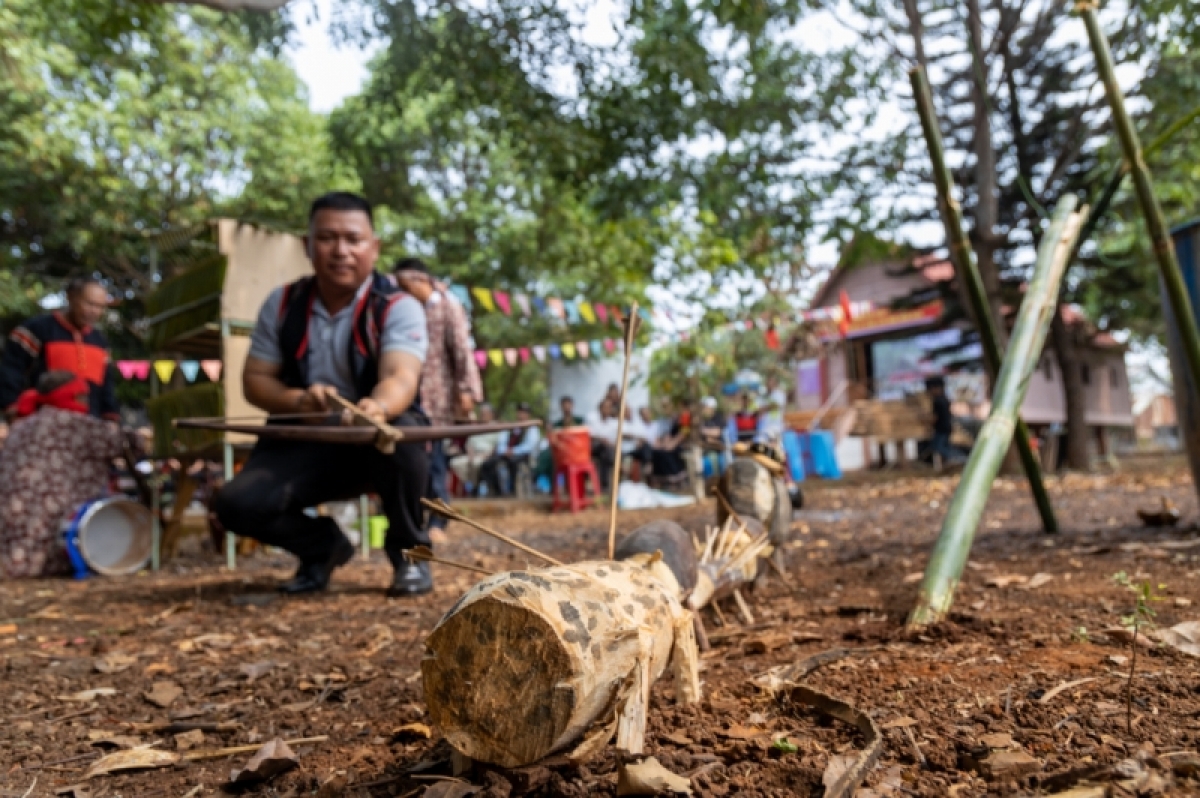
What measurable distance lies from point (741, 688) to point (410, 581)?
203cm

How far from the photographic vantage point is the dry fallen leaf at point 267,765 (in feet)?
4.83

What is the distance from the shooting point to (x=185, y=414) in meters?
4.66

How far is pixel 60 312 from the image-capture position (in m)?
5.18

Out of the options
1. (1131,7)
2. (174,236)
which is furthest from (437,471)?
(1131,7)

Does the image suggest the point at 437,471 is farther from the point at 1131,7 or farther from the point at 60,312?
the point at 1131,7

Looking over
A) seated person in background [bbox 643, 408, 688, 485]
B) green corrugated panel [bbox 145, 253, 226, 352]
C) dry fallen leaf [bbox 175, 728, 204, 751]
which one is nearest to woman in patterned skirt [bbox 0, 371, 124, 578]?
green corrugated panel [bbox 145, 253, 226, 352]

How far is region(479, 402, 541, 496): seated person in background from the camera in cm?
1234

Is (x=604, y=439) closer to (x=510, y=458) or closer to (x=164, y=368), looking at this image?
(x=510, y=458)

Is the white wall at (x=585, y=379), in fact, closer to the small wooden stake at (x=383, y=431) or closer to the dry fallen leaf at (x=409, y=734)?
the small wooden stake at (x=383, y=431)

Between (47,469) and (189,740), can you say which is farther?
(47,469)

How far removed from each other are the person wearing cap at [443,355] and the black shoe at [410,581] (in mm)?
1096

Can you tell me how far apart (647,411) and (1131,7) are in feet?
24.6

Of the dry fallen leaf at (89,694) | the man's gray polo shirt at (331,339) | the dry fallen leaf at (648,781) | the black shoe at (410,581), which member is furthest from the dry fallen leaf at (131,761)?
the man's gray polo shirt at (331,339)

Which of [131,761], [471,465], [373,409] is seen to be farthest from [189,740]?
[471,465]
